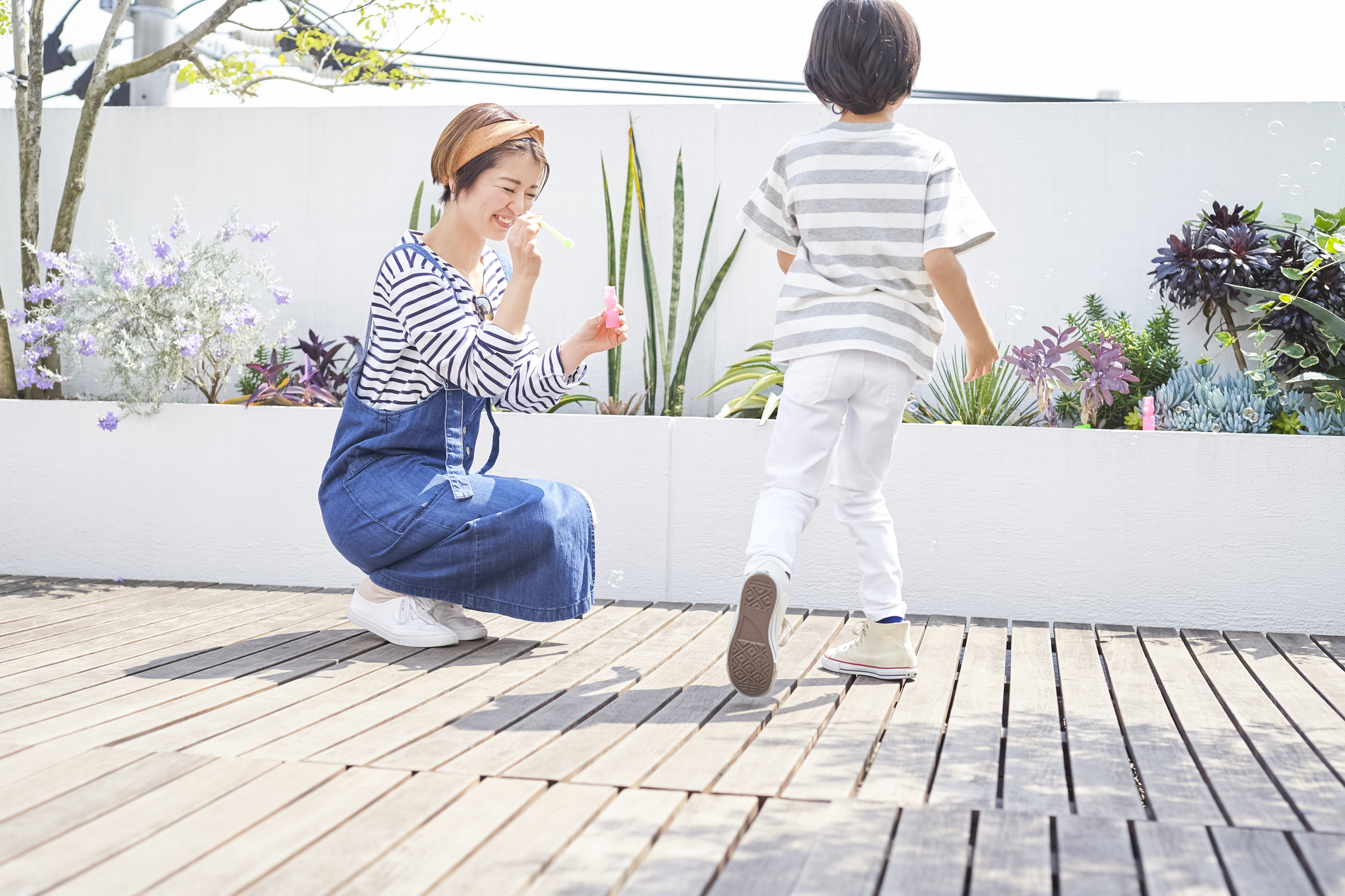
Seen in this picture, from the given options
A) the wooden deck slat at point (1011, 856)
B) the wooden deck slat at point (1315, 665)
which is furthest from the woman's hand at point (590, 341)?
the wooden deck slat at point (1315, 665)

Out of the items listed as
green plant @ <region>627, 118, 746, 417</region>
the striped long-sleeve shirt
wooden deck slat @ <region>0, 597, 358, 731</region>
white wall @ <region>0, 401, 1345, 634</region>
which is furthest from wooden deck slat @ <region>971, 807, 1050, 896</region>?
green plant @ <region>627, 118, 746, 417</region>

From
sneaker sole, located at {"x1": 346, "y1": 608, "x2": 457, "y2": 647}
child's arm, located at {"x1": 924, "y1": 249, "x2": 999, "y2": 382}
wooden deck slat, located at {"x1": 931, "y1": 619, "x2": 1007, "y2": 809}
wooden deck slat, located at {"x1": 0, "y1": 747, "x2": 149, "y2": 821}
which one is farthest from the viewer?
sneaker sole, located at {"x1": 346, "y1": 608, "x2": 457, "y2": 647}

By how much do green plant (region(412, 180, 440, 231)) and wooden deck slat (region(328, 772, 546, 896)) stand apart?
266cm

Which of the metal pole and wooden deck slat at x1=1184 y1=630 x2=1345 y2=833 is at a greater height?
the metal pole

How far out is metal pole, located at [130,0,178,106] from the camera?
16.3 feet

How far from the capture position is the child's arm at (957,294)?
2188 millimetres

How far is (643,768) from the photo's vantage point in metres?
1.73

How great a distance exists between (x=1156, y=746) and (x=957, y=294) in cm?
89

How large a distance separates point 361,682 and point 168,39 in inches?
156

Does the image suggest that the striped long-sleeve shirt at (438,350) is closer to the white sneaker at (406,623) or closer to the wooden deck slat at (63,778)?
the white sneaker at (406,623)

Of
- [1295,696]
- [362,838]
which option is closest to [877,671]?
[1295,696]

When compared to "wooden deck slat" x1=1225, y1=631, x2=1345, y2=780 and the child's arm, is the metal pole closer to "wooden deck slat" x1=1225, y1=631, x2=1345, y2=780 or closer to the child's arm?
the child's arm

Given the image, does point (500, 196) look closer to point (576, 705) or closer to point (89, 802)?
point (576, 705)

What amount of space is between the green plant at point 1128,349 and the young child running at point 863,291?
4.46 ft
